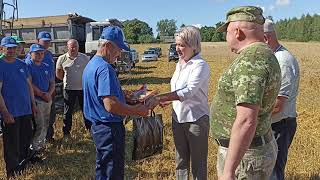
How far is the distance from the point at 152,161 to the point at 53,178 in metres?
1.41

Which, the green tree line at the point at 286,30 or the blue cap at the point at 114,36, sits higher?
the green tree line at the point at 286,30

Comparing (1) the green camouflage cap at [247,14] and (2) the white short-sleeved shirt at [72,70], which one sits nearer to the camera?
(1) the green camouflage cap at [247,14]

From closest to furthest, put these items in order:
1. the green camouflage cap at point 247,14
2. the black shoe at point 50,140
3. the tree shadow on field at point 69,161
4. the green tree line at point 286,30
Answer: the green camouflage cap at point 247,14 → the tree shadow on field at point 69,161 → the black shoe at point 50,140 → the green tree line at point 286,30

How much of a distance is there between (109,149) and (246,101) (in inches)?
66.2

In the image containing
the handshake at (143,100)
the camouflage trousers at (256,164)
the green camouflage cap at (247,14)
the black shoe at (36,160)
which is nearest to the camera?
the green camouflage cap at (247,14)

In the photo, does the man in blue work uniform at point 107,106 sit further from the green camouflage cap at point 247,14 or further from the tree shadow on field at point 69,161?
the tree shadow on field at point 69,161

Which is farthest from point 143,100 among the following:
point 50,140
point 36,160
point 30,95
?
point 50,140

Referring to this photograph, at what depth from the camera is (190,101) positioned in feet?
13.2

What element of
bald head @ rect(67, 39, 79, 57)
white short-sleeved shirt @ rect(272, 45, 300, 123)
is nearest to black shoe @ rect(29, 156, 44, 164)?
bald head @ rect(67, 39, 79, 57)

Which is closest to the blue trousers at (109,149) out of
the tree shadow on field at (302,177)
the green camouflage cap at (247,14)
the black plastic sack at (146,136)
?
the black plastic sack at (146,136)

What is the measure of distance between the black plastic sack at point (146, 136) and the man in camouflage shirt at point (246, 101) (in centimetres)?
130

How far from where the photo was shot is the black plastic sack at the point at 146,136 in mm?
3990

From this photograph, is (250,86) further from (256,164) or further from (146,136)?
(146,136)

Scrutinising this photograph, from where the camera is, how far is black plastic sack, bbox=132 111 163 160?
13.1ft
